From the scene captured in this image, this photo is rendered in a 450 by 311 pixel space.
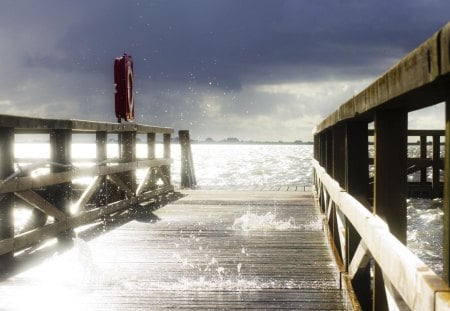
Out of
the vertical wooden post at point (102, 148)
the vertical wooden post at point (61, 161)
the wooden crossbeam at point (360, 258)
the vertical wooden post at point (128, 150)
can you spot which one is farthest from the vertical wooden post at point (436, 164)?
the wooden crossbeam at point (360, 258)

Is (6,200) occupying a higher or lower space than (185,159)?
lower

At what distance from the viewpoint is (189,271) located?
203 inches

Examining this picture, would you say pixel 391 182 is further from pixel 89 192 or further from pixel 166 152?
pixel 166 152

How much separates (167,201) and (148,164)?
0.98 meters

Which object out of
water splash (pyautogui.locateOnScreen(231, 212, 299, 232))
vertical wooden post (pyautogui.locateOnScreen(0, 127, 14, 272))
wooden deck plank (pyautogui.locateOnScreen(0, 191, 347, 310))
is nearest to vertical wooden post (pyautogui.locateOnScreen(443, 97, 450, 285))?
wooden deck plank (pyautogui.locateOnScreen(0, 191, 347, 310))

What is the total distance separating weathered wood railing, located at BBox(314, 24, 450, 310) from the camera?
1.68 meters

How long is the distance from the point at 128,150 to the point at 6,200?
175 inches

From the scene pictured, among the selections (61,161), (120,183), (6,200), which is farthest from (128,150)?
(6,200)

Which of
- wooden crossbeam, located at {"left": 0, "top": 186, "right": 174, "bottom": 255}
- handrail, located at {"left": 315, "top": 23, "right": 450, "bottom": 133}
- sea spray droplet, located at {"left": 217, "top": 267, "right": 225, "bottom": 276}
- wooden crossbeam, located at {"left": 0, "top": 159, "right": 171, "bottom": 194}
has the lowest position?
sea spray droplet, located at {"left": 217, "top": 267, "right": 225, "bottom": 276}

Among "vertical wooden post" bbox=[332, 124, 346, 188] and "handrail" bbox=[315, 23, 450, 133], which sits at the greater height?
"handrail" bbox=[315, 23, 450, 133]

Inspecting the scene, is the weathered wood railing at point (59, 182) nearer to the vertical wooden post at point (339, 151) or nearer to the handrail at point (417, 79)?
the vertical wooden post at point (339, 151)

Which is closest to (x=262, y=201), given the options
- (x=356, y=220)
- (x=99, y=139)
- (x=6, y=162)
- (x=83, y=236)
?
(x=99, y=139)

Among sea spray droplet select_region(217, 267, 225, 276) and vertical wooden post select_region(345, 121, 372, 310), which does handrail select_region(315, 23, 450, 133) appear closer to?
vertical wooden post select_region(345, 121, 372, 310)

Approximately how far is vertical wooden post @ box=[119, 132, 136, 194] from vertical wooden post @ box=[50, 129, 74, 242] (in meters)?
2.85
